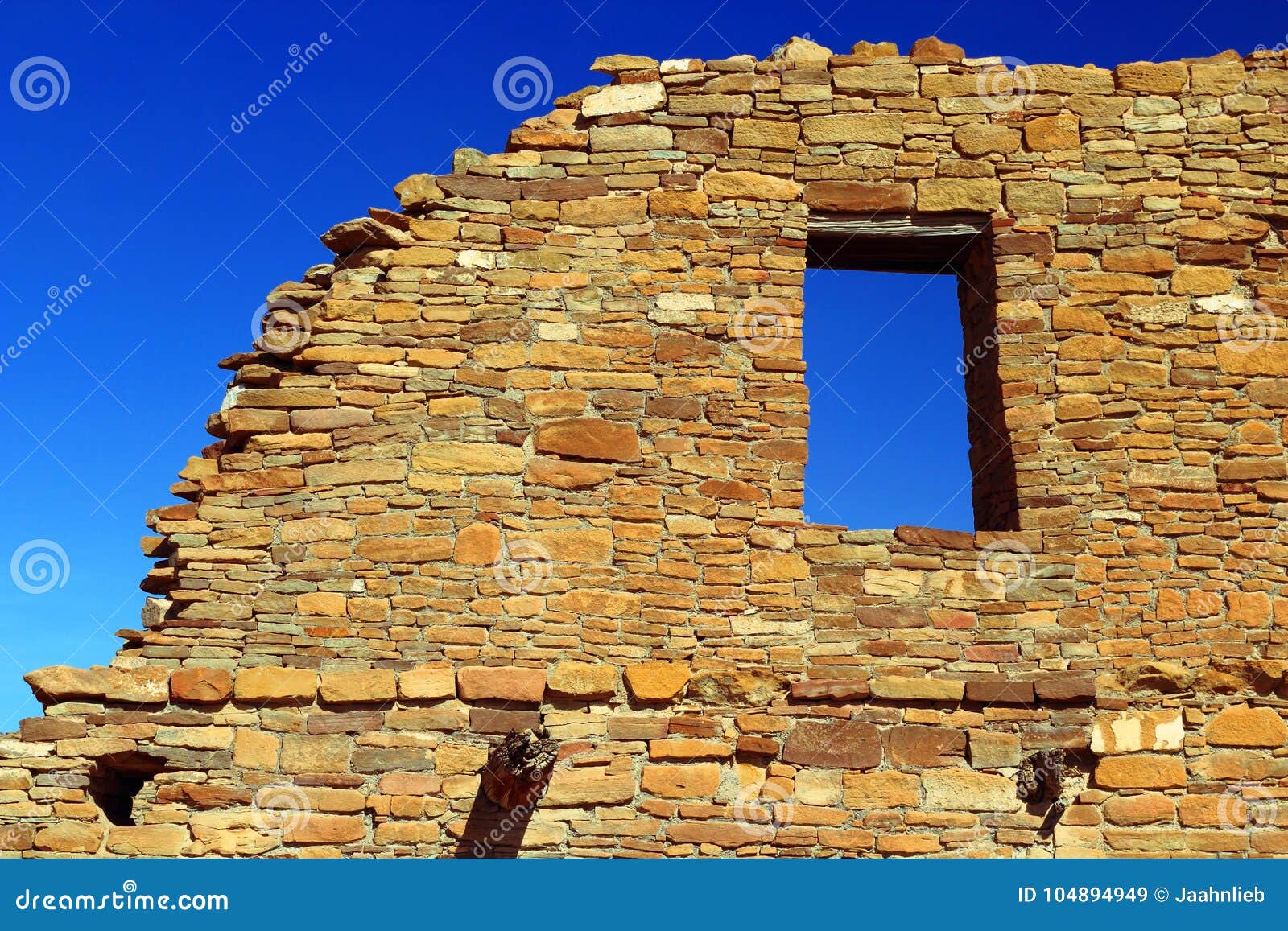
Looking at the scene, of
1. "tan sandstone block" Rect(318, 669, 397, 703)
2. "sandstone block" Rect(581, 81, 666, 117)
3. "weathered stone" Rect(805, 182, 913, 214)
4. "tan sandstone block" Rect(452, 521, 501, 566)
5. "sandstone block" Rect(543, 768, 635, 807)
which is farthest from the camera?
"sandstone block" Rect(581, 81, 666, 117)

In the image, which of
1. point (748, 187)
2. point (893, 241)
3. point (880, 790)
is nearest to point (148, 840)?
Answer: point (880, 790)

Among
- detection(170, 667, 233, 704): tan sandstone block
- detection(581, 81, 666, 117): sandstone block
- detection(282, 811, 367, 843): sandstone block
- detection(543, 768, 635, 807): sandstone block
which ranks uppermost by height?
detection(581, 81, 666, 117): sandstone block

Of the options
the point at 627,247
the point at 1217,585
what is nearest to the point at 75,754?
the point at 627,247

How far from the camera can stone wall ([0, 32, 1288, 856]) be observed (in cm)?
596

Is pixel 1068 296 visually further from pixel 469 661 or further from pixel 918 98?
pixel 469 661

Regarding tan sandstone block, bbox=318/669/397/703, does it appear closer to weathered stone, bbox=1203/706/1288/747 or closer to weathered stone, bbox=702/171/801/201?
weathered stone, bbox=702/171/801/201

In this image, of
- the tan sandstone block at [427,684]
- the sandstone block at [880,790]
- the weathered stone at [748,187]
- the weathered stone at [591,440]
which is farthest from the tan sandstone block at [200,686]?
the weathered stone at [748,187]

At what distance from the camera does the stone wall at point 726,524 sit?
5.96m

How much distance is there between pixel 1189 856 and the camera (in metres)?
5.91

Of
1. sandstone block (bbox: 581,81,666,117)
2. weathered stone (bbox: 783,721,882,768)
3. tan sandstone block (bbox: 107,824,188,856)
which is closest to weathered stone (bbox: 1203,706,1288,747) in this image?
weathered stone (bbox: 783,721,882,768)

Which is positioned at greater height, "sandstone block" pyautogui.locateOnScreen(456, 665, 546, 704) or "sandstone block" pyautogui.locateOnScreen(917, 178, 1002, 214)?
"sandstone block" pyautogui.locateOnScreen(917, 178, 1002, 214)

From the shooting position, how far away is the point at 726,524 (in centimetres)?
641

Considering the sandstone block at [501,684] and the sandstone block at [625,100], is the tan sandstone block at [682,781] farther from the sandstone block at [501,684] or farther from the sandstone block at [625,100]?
the sandstone block at [625,100]

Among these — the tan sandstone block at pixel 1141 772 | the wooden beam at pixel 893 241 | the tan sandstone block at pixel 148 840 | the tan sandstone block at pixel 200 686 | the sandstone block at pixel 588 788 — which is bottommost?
the tan sandstone block at pixel 148 840
